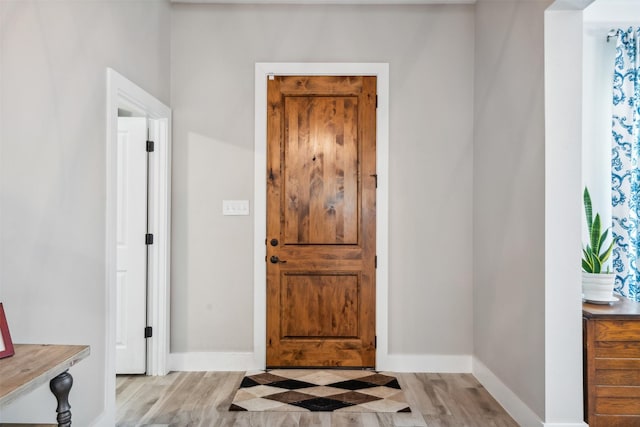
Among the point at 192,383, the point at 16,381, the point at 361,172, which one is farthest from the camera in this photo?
the point at 361,172

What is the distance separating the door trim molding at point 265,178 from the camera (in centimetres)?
369

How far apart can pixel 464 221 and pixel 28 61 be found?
3.02m

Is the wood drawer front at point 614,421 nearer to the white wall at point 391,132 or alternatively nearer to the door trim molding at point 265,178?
the white wall at point 391,132

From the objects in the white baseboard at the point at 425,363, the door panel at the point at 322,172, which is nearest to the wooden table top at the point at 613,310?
the white baseboard at the point at 425,363

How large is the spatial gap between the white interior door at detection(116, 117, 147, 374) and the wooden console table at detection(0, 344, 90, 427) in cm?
181

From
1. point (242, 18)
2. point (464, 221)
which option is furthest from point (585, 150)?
point (242, 18)

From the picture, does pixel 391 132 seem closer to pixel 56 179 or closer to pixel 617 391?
pixel 617 391

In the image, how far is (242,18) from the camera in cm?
372

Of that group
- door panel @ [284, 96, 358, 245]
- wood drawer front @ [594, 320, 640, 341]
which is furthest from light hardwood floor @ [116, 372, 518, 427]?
door panel @ [284, 96, 358, 245]

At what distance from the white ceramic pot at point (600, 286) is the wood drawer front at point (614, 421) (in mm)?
607

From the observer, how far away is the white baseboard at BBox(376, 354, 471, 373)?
367 cm

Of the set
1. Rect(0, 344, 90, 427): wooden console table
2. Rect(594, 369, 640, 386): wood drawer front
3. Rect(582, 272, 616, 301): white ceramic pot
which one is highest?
Rect(582, 272, 616, 301): white ceramic pot

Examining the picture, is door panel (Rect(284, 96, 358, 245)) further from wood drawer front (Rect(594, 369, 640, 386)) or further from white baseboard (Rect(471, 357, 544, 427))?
wood drawer front (Rect(594, 369, 640, 386))

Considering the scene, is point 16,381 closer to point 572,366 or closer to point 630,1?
point 572,366
